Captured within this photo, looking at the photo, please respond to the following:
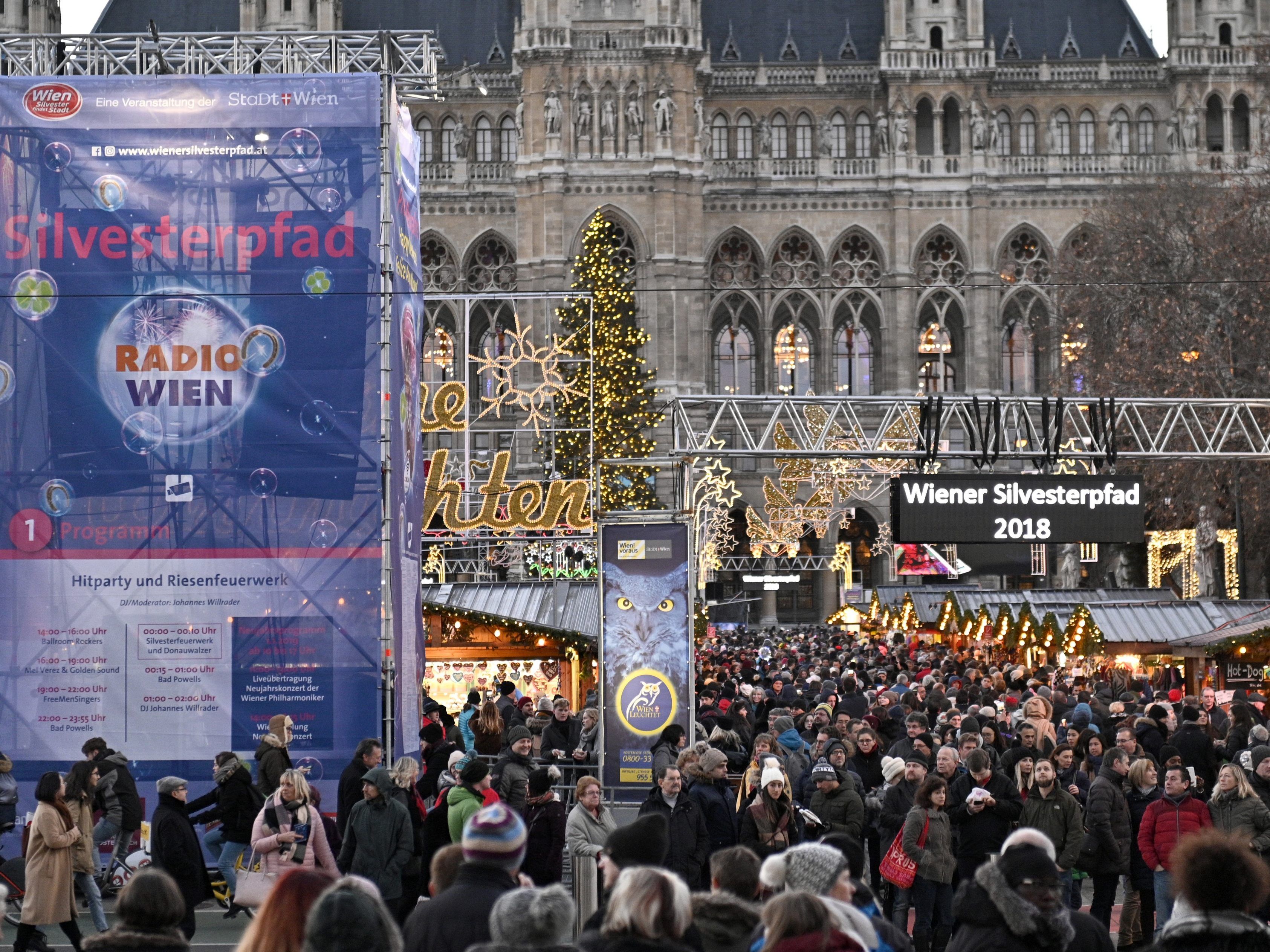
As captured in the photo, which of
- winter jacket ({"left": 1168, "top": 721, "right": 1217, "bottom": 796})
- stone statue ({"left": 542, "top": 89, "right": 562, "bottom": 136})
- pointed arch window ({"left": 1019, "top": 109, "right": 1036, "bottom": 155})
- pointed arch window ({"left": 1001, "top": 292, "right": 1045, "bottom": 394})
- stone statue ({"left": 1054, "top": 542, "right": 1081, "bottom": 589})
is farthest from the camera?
pointed arch window ({"left": 1019, "top": 109, "right": 1036, "bottom": 155})

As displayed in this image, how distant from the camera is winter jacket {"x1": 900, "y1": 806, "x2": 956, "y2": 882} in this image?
9.84m

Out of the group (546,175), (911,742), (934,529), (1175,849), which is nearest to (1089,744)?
(911,742)

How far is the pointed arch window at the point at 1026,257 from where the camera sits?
55.3m

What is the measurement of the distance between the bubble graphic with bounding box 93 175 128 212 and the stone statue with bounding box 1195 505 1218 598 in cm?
2427

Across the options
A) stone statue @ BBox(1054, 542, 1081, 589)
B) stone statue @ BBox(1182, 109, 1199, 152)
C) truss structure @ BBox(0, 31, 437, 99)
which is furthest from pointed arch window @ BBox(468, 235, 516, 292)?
truss structure @ BBox(0, 31, 437, 99)

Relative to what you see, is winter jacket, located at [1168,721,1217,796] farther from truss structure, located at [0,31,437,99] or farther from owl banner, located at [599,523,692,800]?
truss structure, located at [0,31,437,99]

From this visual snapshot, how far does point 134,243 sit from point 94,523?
219cm

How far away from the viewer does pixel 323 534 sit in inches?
542

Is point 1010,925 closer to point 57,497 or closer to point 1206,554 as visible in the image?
point 57,497

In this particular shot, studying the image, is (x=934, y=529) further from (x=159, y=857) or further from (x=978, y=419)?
(x=159, y=857)

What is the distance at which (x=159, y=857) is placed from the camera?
9688 millimetres

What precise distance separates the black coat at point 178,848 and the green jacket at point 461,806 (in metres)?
1.48

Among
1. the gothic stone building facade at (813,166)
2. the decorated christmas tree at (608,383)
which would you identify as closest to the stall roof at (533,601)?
the decorated christmas tree at (608,383)

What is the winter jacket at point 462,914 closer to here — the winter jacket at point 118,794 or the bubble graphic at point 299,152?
the winter jacket at point 118,794
